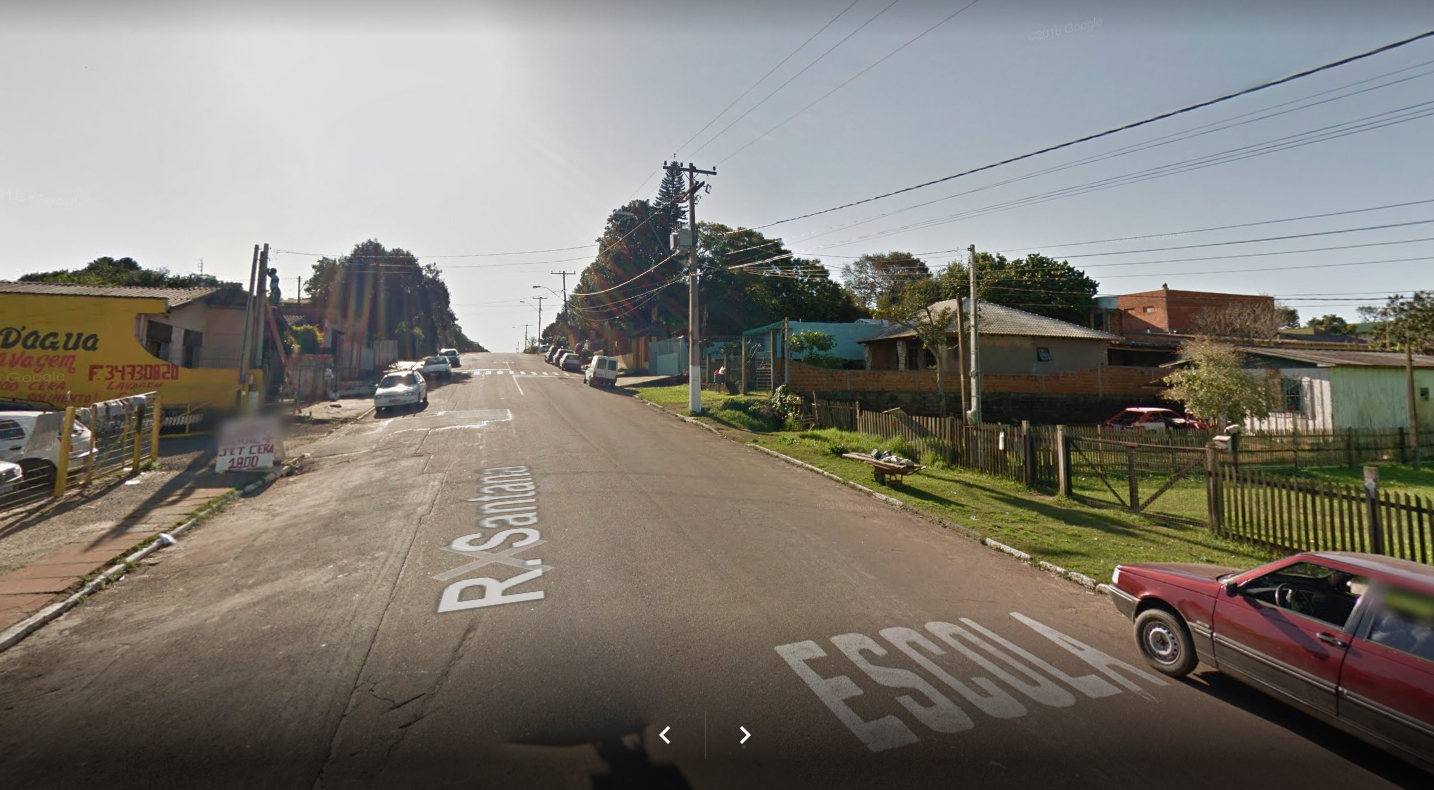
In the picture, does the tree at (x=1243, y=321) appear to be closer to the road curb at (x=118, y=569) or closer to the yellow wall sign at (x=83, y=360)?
the road curb at (x=118, y=569)

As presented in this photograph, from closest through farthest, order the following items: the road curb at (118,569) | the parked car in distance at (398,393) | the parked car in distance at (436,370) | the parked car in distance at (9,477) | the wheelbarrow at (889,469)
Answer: the road curb at (118,569)
the parked car in distance at (9,477)
the wheelbarrow at (889,469)
the parked car in distance at (398,393)
the parked car in distance at (436,370)

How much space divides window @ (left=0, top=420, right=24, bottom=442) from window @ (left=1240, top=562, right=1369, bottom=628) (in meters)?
17.6

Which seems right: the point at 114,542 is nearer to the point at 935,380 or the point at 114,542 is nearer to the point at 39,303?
the point at 39,303

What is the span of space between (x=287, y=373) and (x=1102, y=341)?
125ft

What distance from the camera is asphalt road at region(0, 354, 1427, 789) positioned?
3756mm

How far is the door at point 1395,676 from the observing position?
359 centimetres

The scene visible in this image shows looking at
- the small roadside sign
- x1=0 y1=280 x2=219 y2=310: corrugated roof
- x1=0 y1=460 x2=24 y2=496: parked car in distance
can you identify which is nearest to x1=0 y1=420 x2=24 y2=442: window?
x1=0 y1=460 x2=24 y2=496: parked car in distance

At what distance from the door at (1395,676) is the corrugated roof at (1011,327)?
26.1 m

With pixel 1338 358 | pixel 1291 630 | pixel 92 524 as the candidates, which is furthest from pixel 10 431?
pixel 1338 358

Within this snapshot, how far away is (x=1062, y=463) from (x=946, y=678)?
903 cm

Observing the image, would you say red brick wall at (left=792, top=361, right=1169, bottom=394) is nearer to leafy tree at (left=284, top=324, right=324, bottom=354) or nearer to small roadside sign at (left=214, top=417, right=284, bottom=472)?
small roadside sign at (left=214, top=417, right=284, bottom=472)

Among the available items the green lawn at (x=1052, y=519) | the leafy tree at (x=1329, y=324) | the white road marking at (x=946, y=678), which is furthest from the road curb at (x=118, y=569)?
the leafy tree at (x=1329, y=324)

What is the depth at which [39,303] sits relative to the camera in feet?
66.8

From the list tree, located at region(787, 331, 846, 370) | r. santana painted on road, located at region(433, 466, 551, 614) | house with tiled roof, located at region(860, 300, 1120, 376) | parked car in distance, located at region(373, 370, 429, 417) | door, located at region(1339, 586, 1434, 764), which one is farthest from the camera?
tree, located at region(787, 331, 846, 370)
